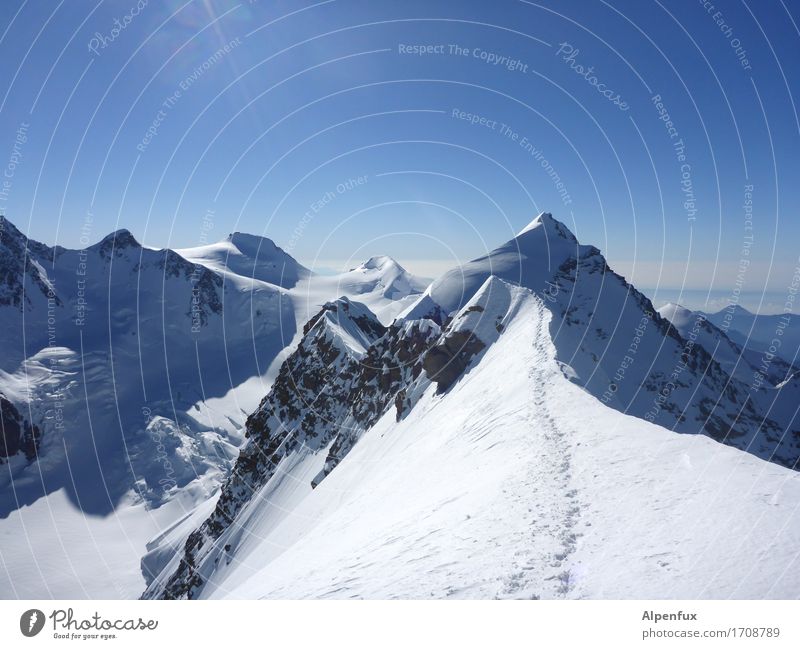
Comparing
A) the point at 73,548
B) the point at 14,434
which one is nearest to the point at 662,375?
the point at 73,548

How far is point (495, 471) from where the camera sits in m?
16.2

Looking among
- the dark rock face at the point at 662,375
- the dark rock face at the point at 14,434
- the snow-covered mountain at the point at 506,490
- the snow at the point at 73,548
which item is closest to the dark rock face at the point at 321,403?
the snow-covered mountain at the point at 506,490

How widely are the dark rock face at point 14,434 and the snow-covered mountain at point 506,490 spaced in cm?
15199

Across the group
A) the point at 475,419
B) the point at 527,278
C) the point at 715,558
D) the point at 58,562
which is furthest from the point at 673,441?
the point at 58,562

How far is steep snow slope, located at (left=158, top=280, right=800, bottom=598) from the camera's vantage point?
8.50 m

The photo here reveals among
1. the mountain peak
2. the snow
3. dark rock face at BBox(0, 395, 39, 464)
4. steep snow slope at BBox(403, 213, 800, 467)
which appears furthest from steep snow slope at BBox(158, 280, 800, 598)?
dark rock face at BBox(0, 395, 39, 464)

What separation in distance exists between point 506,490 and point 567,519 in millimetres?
3024

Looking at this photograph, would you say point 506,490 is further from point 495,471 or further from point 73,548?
point 73,548

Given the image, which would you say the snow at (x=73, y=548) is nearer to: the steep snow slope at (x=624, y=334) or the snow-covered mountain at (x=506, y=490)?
the snow-covered mountain at (x=506, y=490)

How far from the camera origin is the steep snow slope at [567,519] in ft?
27.9

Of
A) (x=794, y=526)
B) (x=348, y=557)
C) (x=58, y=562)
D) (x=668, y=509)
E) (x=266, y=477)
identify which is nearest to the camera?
(x=794, y=526)
